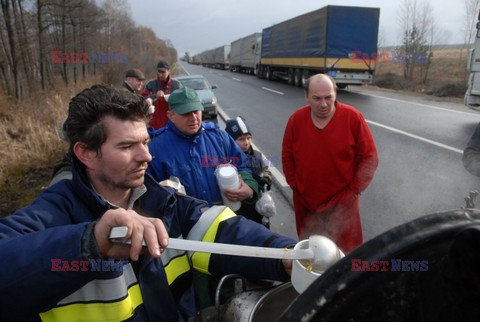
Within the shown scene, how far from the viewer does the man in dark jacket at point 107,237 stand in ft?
3.44

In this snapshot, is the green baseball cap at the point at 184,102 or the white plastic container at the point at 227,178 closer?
the white plastic container at the point at 227,178

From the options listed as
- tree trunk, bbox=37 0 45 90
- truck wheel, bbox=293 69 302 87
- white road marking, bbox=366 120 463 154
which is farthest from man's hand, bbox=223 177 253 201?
truck wheel, bbox=293 69 302 87

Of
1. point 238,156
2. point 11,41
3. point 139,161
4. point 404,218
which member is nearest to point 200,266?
point 139,161

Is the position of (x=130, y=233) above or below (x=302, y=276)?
above

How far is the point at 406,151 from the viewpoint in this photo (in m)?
7.72

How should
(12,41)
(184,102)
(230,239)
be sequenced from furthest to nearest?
(12,41)
(184,102)
(230,239)

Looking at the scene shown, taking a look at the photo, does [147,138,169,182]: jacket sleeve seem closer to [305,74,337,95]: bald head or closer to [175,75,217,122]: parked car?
[305,74,337,95]: bald head

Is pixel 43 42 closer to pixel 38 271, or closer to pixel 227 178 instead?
pixel 227 178

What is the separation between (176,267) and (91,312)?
14.5 inches

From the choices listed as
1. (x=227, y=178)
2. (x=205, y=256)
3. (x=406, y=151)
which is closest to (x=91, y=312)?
(x=205, y=256)

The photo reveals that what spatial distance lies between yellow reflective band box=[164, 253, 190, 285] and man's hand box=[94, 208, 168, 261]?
0.45 metres

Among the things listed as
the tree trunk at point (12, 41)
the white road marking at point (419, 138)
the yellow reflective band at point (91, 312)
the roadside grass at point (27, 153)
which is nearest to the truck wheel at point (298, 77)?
the white road marking at point (419, 138)

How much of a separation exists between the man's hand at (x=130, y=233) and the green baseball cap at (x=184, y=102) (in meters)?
1.97

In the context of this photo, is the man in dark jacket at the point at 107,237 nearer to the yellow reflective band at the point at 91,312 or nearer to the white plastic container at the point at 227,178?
the yellow reflective band at the point at 91,312
